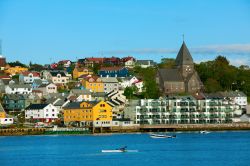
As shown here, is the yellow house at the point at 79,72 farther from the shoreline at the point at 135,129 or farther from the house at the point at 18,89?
the shoreline at the point at 135,129

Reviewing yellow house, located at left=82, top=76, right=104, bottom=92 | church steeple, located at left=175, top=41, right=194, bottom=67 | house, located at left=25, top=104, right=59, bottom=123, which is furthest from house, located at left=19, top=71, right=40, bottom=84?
house, located at left=25, top=104, right=59, bottom=123

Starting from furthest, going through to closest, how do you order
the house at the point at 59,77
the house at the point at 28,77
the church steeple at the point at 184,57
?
the house at the point at 59,77 < the house at the point at 28,77 < the church steeple at the point at 184,57

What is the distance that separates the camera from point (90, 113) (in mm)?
91250

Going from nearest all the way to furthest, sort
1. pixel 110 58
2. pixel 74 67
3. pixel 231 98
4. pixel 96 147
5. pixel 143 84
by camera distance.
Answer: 1. pixel 96 147
2. pixel 231 98
3. pixel 143 84
4. pixel 74 67
5. pixel 110 58

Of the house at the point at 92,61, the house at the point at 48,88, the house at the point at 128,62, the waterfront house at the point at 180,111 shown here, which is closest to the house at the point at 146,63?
the house at the point at 128,62

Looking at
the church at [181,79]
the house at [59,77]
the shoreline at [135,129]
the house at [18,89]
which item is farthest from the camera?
the house at [59,77]

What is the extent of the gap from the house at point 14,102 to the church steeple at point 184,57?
2649cm

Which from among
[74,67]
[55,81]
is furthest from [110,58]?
[55,81]

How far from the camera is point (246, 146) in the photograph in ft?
226

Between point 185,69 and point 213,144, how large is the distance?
47.2 metres

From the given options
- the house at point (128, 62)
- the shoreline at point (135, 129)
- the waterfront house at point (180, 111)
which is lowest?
the shoreline at point (135, 129)

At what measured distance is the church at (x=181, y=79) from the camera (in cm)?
11569

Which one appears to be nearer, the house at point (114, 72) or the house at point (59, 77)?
the house at point (59, 77)

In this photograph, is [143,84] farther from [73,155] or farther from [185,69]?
[73,155]
